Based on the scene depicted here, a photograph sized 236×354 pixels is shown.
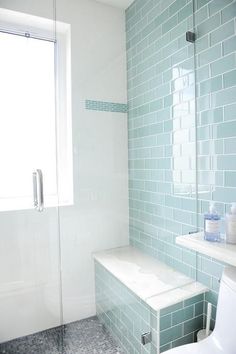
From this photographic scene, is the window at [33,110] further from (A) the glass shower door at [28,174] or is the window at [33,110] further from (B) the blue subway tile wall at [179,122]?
(B) the blue subway tile wall at [179,122]

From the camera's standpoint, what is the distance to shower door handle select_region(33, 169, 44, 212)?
1.89m

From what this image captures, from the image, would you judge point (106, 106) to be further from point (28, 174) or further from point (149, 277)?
point (149, 277)

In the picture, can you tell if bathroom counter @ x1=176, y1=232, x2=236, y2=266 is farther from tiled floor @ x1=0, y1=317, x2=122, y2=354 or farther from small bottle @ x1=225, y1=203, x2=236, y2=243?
tiled floor @ x1=0, y1=317, x2=122, y2=354

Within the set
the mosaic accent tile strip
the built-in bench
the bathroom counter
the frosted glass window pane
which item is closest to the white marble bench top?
the built-in bench

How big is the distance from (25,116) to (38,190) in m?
0.58

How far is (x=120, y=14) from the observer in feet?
7.22

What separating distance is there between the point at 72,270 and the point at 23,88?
1.47 m

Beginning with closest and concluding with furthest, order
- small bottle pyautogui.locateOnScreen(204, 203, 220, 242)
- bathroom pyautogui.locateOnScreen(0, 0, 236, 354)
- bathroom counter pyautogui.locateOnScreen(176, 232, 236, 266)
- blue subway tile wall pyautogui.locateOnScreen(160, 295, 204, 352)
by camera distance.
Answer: bathroom counter pyautogui.locateOnScreen(176, 232, 236, 266), small bottle pyautogui.locateOnScreen(204, 203, 220, 242), blue subway tile wall pyautogui.locateOnScreen(160, 295, 204, 352), bathroom pyautogui.locateOnScreen(0, 0, 236, 354)

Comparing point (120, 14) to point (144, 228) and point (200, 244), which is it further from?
point (200, 244)

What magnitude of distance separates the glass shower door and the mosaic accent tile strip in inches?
11.3

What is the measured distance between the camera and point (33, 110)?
1.99 metres

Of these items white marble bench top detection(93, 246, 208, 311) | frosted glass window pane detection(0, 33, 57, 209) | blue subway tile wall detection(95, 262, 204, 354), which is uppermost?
frosted glass window pane detection(0, 33, 57, 209)

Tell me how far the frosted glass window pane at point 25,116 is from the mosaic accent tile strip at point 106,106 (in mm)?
296

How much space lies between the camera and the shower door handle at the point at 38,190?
1.89 m
